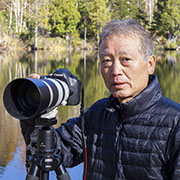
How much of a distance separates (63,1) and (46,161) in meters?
33.9

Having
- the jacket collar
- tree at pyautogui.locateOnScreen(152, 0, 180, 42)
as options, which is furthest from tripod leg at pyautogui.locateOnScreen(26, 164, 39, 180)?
tree at pyautogui.locateOnScreen(152, 0, 180, 42)

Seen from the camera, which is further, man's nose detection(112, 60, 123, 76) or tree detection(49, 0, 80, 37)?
tree detection(49, 0, 80, 37)

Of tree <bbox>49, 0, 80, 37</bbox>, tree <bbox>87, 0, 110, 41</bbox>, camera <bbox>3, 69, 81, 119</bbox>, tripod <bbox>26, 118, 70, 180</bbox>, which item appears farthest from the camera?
tree <bbox>87, 0, 110, 41</bbox>

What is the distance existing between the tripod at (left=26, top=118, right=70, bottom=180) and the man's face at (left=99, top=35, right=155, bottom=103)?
0.97 ft

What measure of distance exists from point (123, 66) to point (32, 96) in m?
0.39

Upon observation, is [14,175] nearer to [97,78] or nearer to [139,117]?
[139,117]

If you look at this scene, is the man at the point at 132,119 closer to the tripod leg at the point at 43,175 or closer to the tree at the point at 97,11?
the tripod leg at the point at 43,175

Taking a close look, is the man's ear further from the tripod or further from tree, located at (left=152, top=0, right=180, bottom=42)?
tree, located at (left=152, top=0, right=180, bottom=42)

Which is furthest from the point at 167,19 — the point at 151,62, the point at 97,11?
the point at 151,62

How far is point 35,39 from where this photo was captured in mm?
30719

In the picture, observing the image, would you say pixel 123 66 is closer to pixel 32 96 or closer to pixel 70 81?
pixel 70 81

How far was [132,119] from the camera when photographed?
4.99 feet

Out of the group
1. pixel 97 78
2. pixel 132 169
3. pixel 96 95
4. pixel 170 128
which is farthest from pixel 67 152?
pixel 97 78

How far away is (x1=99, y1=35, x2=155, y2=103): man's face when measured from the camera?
1531 mm
